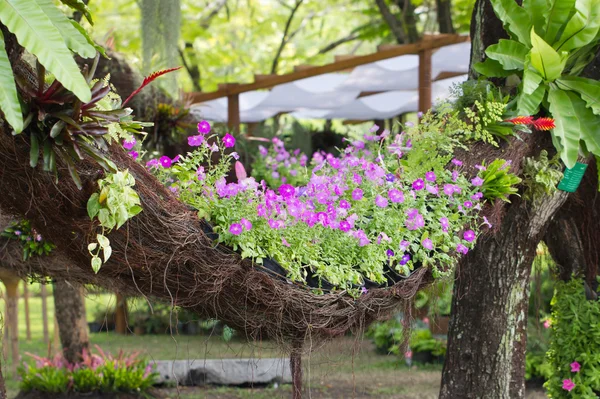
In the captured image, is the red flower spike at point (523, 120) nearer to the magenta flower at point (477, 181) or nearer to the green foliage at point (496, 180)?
the green foliage at point (496, 180)

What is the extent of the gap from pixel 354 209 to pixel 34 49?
1.82 m

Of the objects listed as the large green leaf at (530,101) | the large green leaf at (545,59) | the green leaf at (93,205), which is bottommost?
the green leaf at (93,205)

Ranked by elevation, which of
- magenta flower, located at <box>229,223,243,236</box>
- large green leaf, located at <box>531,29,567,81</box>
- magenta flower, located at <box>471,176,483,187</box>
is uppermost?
large green leaf, located at <box>531,29,567,81</box>

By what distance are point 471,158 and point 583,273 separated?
A: 204 centimetres

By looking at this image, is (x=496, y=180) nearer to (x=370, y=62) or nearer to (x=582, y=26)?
(x=582, y=26)

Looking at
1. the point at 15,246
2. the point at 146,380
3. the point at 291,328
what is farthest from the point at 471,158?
the point at 146,380

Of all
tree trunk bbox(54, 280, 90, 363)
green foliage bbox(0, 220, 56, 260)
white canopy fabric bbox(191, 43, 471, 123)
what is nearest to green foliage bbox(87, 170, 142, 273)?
green foliage bbox(0, 220, 56, 260)

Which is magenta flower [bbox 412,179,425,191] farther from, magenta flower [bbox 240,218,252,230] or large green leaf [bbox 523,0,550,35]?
large green leaf [bbox 523,0,550,35]

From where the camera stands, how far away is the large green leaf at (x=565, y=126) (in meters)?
3.97

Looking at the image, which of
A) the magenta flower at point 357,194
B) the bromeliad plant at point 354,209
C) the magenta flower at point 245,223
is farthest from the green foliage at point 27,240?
the magenta flower at point 357,194

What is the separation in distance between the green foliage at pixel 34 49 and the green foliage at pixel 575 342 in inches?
166

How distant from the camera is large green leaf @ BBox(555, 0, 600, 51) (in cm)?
391

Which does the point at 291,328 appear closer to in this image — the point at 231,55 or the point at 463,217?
the point at 463,217

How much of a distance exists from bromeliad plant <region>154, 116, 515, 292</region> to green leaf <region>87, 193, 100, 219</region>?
0.54 metres
